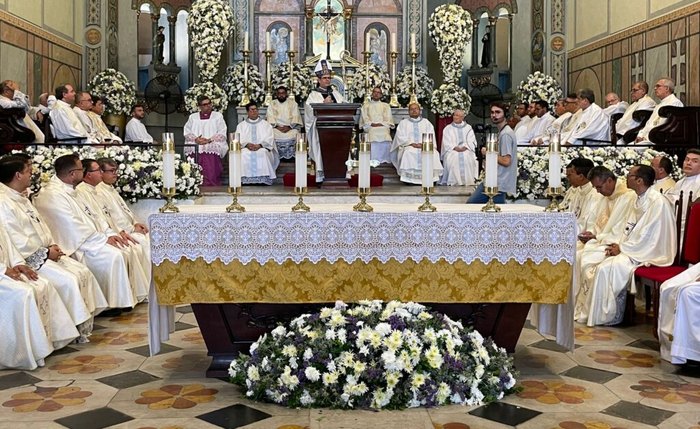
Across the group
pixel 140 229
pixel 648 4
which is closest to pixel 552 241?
pixel 140 229

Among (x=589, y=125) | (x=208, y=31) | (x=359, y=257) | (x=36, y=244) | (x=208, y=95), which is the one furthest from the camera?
(x=208, y=31)

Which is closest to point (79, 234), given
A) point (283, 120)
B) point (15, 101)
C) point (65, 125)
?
point (15, 101)

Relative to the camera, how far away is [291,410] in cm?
483

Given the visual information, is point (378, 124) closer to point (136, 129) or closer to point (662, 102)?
point (136, 129)

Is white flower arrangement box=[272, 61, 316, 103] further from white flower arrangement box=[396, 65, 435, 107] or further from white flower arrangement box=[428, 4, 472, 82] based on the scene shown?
white flower arrangement box=[428, 4, 472, 82]

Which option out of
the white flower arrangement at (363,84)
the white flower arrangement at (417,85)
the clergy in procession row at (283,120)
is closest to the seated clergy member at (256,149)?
the clergy in procession row at (283,120)

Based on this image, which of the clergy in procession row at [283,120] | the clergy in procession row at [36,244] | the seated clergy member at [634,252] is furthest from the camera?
the clergy in procession row at [283,120]

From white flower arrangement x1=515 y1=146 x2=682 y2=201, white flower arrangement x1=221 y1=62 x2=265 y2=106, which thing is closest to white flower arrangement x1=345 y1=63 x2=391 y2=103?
white flower arrangement x1=221 y1=62 x2=265 y2=106

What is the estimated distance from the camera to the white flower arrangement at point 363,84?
16.2 m

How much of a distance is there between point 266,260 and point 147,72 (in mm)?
12816

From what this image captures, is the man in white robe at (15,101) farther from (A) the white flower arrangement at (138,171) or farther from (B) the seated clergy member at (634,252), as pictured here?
(B) the seated clergy member at (634,252)

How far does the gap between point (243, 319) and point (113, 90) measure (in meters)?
10.9

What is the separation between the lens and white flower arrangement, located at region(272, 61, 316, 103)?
53.4 feet

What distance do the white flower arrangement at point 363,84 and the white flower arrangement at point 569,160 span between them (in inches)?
219
